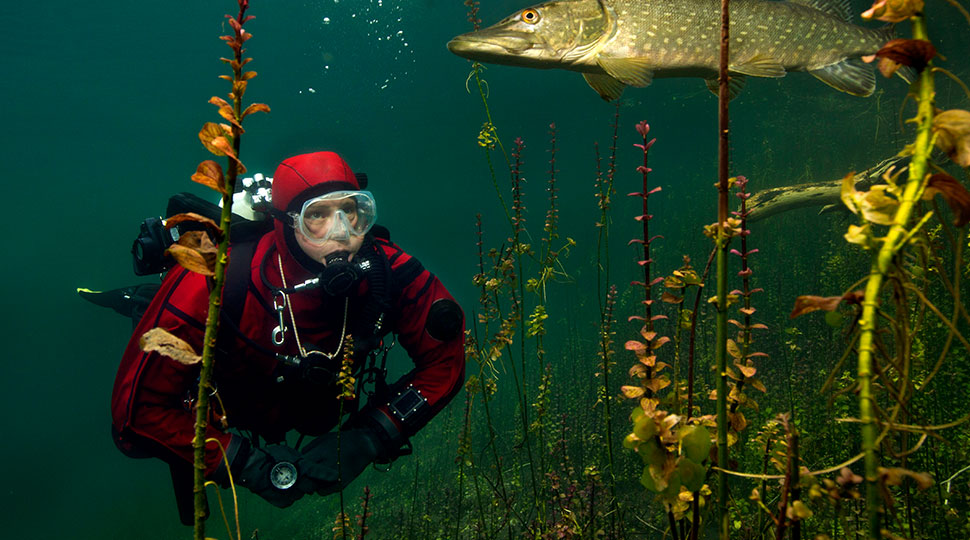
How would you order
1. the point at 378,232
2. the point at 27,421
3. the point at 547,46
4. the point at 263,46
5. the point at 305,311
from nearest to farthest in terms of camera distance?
the point at 547,46 < the point at 305,311 < the point at 378,232 < the point at 263,46 < the point at 27,421

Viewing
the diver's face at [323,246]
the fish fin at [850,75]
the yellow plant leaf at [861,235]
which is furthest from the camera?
the diver's face at [323,246]

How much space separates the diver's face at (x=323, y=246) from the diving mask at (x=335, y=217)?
19 millimetres

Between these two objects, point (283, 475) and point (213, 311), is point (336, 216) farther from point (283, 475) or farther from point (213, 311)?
point (213, 311)

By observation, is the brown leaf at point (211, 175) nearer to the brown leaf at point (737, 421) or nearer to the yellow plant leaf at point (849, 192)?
the yellow plant leaf at point (849, 192)

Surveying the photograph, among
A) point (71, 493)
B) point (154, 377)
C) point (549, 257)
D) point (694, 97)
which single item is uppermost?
point (694, 97)

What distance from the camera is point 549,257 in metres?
2.98

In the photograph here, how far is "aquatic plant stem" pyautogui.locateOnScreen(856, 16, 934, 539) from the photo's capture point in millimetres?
673

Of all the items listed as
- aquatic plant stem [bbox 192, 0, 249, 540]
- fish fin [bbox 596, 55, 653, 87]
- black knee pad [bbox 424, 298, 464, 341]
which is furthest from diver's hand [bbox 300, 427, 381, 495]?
fish fin [bbox 596, 55, 653, 87]

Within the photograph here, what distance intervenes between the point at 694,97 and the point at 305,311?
26042 mm

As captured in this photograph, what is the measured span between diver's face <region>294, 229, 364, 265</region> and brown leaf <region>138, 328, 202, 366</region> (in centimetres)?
333

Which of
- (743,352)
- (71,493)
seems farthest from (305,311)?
(71,493)

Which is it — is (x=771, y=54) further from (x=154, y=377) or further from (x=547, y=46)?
(x=154, y=377)

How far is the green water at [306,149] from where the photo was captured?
40.4 ft

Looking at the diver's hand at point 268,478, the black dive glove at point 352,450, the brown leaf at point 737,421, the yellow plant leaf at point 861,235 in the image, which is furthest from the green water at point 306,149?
the yellow plant leaf at point 861,235
